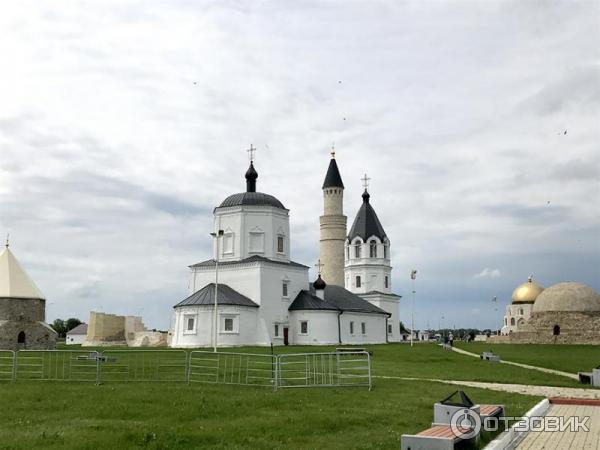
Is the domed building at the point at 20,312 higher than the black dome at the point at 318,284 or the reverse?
the reverse

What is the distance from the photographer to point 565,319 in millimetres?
63156

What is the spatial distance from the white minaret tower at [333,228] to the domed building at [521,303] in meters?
28.7

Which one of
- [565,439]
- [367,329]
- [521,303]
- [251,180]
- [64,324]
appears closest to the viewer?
[565,439]

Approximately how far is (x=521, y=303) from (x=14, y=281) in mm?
68274

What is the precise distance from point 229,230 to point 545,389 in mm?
40448

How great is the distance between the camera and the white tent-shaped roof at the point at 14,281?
144ft

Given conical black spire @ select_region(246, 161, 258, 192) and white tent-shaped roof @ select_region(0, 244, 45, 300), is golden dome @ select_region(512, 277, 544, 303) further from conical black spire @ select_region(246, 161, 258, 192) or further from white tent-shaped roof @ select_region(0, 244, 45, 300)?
white tent-shaped roof @ select_region(0, 244, 45, 300)

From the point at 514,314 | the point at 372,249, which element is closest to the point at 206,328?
the point at 372,249

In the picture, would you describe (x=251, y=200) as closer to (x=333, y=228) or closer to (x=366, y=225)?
(x=333, y=228)

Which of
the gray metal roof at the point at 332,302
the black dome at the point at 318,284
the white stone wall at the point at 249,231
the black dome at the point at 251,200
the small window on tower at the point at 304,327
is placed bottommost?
the small window on tower at the point at 304,327

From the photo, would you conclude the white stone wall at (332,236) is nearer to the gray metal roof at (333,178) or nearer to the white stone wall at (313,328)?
the gray metal roof at (333,178)

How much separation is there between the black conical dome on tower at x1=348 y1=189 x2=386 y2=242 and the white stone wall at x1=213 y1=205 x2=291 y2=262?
73.6 ft

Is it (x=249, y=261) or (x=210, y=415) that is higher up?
(x=249, y=261)

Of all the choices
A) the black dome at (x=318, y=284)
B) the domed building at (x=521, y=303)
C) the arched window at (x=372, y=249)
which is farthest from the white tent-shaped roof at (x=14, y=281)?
the domed building at (x=521, y=303)
